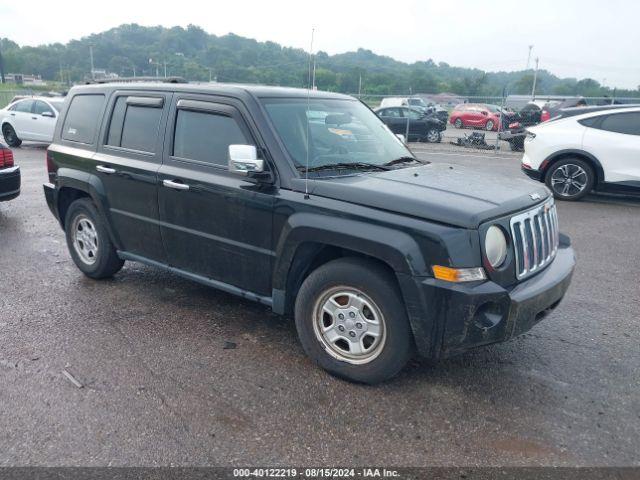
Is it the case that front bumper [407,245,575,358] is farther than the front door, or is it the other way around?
the front door

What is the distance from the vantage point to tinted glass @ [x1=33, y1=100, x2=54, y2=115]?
16172mm

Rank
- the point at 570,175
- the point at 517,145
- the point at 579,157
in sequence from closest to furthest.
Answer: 1. the point at 579,157
2. the point at 570,175
3. the point at 517,145

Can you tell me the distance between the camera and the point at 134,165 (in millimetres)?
4531

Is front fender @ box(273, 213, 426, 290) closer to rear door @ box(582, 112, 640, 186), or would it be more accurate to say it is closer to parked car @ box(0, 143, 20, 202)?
parked car @ box(0, 143, 20, 202)

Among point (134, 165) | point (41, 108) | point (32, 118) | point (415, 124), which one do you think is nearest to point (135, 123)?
point (134, 165)

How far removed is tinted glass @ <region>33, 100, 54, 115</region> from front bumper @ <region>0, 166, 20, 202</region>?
374 inches

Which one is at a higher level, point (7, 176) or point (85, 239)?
point (7, 176)

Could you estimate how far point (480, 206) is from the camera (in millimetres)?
3184

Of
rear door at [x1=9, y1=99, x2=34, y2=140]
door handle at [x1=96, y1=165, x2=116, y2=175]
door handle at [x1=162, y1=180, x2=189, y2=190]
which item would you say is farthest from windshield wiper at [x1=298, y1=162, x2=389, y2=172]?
rear door at [x1=9, y1=99, x2=34, y2=140]

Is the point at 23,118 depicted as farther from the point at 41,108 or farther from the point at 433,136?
the point at 433,136

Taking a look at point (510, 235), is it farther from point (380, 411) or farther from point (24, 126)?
point (24, 126)

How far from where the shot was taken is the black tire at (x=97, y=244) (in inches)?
200

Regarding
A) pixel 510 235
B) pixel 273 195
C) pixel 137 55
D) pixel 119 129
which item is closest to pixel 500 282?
pixel 510 235

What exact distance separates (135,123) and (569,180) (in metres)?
7.81
